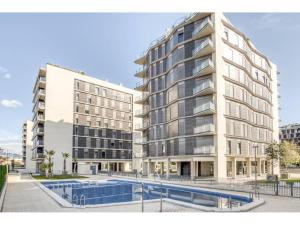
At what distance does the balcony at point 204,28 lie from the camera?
1469 inches

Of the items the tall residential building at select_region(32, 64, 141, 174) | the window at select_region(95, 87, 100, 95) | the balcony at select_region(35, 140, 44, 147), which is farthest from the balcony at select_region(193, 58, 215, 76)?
the balcony at select_region(35, 140, 44, 147)

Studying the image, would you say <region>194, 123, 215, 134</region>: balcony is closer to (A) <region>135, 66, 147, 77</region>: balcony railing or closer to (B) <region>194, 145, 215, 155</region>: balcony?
(B) <region>194, 145, 215, 155</region>: balcony

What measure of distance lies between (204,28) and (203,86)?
698 centimetres

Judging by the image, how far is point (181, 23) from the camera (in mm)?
41688

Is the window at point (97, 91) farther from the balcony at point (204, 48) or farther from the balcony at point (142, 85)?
the balcony at point (204, 48)

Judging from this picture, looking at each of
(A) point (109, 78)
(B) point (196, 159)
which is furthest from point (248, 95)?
(A) point (109, 78)

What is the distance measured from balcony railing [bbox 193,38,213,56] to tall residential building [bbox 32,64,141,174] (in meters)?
29.5

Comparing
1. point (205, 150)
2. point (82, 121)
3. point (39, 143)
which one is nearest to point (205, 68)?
point (205, 150)

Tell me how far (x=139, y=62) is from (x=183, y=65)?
57.1 ft

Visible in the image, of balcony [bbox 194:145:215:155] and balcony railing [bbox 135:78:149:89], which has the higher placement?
balcony railing [bbox 135:78:149:89]

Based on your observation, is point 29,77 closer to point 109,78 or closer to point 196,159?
point 109,78

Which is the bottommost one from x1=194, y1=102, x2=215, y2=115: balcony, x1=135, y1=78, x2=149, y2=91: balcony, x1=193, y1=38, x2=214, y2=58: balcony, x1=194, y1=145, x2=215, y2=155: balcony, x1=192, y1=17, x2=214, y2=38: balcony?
x1=194, y1=145, x2=215, y2=155: balcony

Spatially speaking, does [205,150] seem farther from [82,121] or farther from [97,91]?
[97,91]

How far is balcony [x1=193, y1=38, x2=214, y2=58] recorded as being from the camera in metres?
37.1
